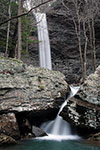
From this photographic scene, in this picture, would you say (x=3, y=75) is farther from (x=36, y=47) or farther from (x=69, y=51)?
(x=69, y=51)

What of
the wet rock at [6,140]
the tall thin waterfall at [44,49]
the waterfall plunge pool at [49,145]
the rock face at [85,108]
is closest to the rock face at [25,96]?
the wet rock at [6,140]

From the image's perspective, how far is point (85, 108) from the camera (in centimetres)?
612

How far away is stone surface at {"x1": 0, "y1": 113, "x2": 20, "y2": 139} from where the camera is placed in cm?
539

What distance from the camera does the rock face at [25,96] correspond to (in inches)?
227

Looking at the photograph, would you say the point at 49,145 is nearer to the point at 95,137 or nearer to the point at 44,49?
the point at 95,137

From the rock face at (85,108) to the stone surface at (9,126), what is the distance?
1911 mm

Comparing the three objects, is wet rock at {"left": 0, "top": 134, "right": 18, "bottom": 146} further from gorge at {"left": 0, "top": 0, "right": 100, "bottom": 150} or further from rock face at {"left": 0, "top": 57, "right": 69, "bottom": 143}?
rock face at {"left": 0, "top": 57, "right": 69, "bottom": 143}

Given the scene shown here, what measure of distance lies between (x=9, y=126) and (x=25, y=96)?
1.37 metres

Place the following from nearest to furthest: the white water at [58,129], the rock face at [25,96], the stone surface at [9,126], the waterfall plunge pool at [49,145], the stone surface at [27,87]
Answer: the waterfall plunge pool at [49,145] < the stone surface at [9,126] < the rock face at [25,96] < the stone surface at [27,87] < the white water at [58,129]

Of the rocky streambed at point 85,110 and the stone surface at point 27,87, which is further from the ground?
the stone surface at point 27,87

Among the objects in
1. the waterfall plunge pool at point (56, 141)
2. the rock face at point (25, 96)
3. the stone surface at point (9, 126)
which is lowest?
the waterfall plunge pool at point (56, 141)

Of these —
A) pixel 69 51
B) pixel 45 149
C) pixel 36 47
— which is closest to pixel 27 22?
pixel 36 47

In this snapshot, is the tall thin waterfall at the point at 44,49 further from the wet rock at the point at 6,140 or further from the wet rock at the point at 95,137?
the wet rock at the point at 6,140

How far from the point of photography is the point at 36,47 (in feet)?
56.2
